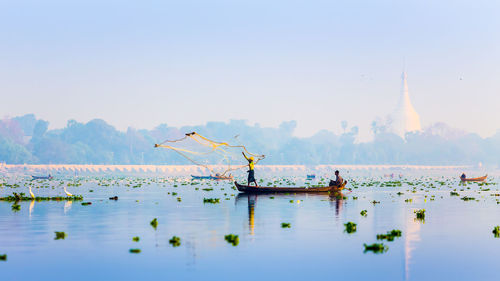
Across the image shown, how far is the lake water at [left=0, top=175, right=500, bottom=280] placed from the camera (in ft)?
65.5

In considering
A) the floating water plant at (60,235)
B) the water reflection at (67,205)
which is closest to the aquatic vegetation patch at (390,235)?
the floating water plant at (60,235)

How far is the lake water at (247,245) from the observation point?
65.5 feet

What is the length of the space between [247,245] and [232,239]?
1116 mm

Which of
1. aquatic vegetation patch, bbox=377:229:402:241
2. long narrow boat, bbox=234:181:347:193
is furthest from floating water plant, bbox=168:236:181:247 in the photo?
long narrow boat, bbox=234:181:347:193

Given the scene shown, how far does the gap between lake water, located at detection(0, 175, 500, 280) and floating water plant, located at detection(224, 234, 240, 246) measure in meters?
0.29

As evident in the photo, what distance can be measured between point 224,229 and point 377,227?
680 centimetres

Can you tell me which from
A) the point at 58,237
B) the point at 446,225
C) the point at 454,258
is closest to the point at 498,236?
the point at 446,225

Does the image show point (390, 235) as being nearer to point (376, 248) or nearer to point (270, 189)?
point (376, 248)

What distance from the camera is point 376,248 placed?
24.0 m

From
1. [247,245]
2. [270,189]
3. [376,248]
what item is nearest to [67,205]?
[270,189]

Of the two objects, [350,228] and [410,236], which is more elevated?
[350,228]

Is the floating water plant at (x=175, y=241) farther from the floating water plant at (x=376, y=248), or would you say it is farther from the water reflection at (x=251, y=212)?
the floating water plant at (x=376, y=248)

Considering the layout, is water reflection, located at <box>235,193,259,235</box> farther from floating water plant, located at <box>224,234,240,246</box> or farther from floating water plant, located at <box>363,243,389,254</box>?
floating water plant, located at <box>363,243,389,254</box>

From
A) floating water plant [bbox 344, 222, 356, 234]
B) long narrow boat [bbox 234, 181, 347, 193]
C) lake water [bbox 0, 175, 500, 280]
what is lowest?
lake water [bbox 0, 175, 500, 280]
